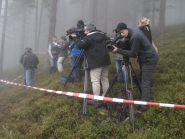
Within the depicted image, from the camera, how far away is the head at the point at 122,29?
4.44m

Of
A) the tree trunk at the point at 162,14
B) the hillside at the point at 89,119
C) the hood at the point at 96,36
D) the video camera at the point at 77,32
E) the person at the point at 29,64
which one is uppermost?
the tree trunk at the point at 162,14

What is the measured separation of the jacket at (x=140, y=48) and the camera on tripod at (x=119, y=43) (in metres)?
0.19

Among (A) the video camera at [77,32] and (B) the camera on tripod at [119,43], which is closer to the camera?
(B) the camera on tripod at [119,43]

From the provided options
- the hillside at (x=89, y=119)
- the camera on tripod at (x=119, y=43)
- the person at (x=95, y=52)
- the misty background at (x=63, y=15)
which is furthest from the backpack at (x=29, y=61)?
the camera on tripod at (x=119, y=43)

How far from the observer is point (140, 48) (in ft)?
15.1

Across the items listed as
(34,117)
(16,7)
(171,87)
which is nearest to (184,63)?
(171,87)

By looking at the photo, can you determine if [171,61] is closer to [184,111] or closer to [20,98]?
[184,111]

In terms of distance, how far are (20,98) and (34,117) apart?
265 centimetres

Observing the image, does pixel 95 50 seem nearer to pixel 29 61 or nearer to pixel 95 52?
pixel 95 52

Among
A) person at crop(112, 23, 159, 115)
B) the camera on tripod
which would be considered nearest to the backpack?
the camera on tripod

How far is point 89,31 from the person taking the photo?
5.21 m

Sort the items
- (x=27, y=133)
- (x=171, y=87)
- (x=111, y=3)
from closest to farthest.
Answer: (x=27, y=133), (x=171, y=87), (x=111, y=3)

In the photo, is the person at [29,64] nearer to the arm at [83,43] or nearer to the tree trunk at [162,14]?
the arm at [83,43]

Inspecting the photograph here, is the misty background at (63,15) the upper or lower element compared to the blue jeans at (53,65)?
upper
